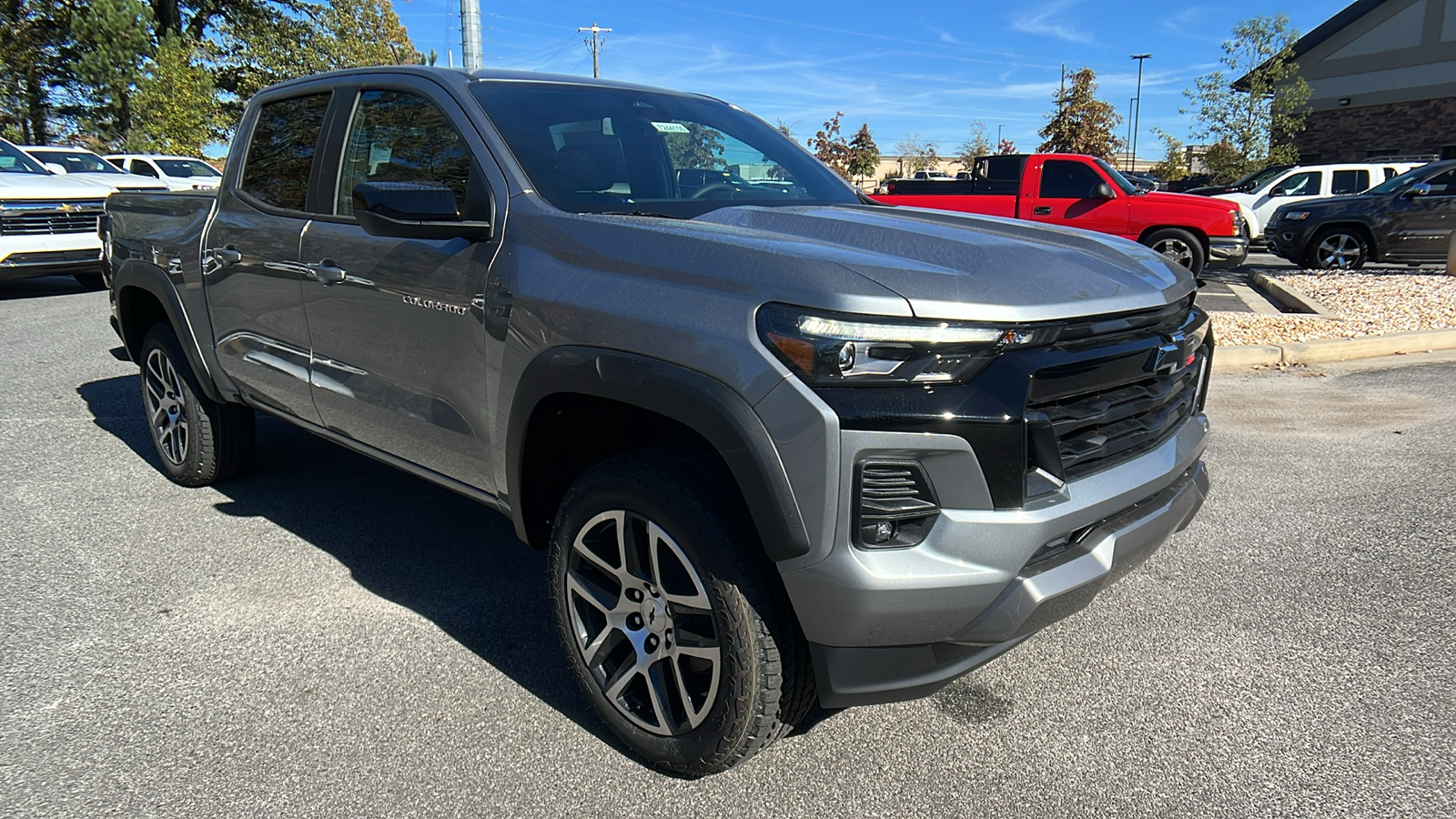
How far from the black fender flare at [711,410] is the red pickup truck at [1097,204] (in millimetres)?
10925

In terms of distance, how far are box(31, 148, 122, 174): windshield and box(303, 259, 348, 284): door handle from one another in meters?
15.9

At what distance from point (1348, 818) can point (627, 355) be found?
6.79 feet

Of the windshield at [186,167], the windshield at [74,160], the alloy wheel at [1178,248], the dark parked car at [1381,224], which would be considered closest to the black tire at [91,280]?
the windshield at [74,160]

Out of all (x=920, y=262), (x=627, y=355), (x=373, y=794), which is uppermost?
(x=920, y=262)

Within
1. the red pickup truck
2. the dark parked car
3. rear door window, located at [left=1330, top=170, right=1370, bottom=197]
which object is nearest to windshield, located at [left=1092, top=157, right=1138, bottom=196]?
the red pickup truck

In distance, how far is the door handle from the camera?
338 cm

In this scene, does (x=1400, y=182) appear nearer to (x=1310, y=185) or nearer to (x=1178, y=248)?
(x=1178, y=248)

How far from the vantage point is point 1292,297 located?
11.0 m

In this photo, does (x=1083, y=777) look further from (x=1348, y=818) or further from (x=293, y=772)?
(x=293, y=772)

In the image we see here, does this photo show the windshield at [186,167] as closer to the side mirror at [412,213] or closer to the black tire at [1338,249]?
the side mirror at [412,213]

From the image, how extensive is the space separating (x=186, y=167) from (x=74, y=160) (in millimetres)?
3449

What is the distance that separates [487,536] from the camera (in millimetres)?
4262

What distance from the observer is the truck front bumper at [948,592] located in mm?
2090

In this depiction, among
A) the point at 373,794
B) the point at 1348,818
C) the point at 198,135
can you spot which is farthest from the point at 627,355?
the point at 198,135
